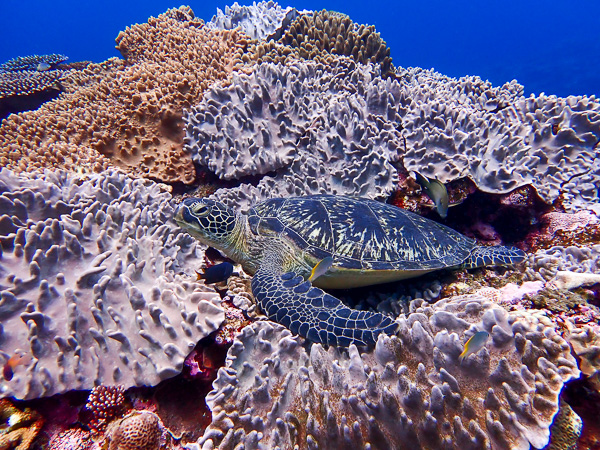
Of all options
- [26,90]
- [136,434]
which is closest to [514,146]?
[136,434]

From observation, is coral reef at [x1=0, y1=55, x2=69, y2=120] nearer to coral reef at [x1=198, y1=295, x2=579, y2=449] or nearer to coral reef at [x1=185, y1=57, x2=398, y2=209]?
coral reef at [x1=185, y1=57, x2=398, y2=209]

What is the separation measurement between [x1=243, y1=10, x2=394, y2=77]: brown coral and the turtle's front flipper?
15.2 feet

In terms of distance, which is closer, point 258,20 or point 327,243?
point 327,243

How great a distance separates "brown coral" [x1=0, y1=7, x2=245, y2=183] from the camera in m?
3.71

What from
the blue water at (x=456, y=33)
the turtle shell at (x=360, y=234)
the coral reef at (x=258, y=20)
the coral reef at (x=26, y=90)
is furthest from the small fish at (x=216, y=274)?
the blue water at (x=456, y=33)

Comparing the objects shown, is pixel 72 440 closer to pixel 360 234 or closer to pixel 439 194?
pixel 360 234

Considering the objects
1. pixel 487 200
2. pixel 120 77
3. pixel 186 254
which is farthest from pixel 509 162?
pixel 120 77

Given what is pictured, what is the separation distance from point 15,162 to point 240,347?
14.0 feet

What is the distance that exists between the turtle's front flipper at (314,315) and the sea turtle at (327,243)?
0.05ft

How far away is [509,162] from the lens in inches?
125

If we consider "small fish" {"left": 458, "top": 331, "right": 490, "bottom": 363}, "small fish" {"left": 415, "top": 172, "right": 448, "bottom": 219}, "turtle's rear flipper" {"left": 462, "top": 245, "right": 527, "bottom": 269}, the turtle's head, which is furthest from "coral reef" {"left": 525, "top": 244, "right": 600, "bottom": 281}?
the turtle's head

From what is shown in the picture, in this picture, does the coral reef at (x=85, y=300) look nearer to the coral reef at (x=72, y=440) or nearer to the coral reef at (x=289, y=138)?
the coral reef at (x=72, y=440)

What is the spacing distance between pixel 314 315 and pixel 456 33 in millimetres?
124112

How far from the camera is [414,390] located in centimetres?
132
